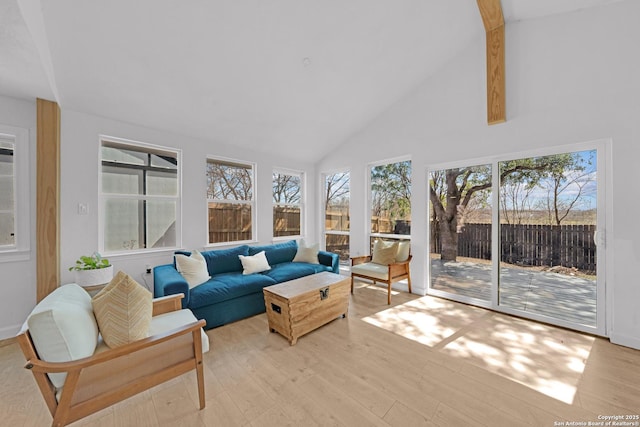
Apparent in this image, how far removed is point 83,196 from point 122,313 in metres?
2.18

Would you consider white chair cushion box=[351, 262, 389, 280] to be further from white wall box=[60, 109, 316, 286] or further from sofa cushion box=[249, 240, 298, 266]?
white wall box=[60, 109, 316, 286]

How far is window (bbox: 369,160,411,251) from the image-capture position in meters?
4.06

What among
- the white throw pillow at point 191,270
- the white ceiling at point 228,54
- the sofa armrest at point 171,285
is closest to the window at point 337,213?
the white ceiling at point 228,54

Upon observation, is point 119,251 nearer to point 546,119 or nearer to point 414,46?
point 414,46

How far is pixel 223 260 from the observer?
346cm

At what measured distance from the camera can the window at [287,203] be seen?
481 centimetres

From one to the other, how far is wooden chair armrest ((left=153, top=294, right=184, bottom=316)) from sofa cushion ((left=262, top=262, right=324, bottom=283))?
1.28 m

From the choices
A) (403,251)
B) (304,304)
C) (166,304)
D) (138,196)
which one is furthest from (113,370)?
(403,251)

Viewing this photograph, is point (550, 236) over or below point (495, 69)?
below

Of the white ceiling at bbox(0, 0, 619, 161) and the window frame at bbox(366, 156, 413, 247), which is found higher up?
the white ceiling at bbox(0, 0, 619, 161)

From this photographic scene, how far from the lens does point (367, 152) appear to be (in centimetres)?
445

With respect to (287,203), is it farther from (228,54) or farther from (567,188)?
(567,188)

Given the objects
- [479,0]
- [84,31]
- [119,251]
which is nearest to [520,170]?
[479,0]

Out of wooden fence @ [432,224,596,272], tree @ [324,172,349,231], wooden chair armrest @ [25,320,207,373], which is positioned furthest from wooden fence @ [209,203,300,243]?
wooden fence @ [432,224,596,272]
